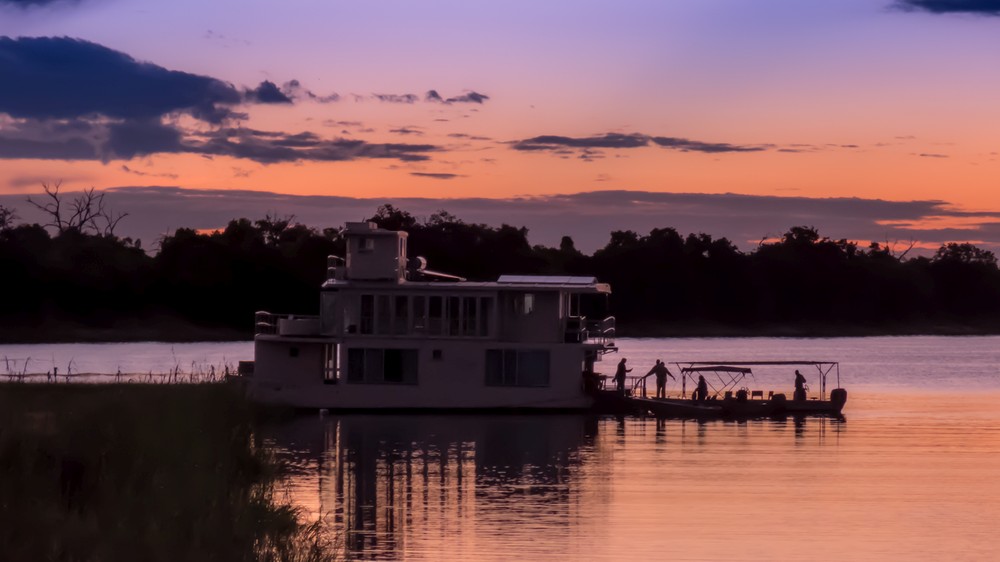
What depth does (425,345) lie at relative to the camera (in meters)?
52.7

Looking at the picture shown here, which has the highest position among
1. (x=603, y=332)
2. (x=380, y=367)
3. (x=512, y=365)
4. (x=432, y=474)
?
(x=603, y=332)

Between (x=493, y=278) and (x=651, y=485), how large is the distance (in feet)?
328

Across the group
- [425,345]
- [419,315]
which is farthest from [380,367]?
[419,315]

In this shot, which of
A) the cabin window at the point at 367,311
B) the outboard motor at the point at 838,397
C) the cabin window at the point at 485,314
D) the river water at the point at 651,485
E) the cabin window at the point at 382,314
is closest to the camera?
the river water at the point at 651,485

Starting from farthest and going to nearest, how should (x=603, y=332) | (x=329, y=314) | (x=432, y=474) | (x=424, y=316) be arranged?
1. (x=329, y=314)
2. (x=603, y=332)
3. (x=424, y=316)
4. (x=432, y=474)

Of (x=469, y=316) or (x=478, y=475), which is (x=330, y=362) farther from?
(x=478, y=475)

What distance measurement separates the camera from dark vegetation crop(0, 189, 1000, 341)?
120 metres

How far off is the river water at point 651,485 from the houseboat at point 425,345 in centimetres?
94

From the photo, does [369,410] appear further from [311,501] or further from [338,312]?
[311,501]

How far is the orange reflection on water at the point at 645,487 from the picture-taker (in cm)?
2659

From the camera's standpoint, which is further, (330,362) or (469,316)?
(330,362)

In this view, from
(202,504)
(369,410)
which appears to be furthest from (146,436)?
(369,410)

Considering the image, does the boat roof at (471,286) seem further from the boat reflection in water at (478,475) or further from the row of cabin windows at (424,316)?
the boat reflection in water at (478,475)

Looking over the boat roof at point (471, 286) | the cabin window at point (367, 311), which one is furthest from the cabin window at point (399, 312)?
the cabin window at point (367, 311)
